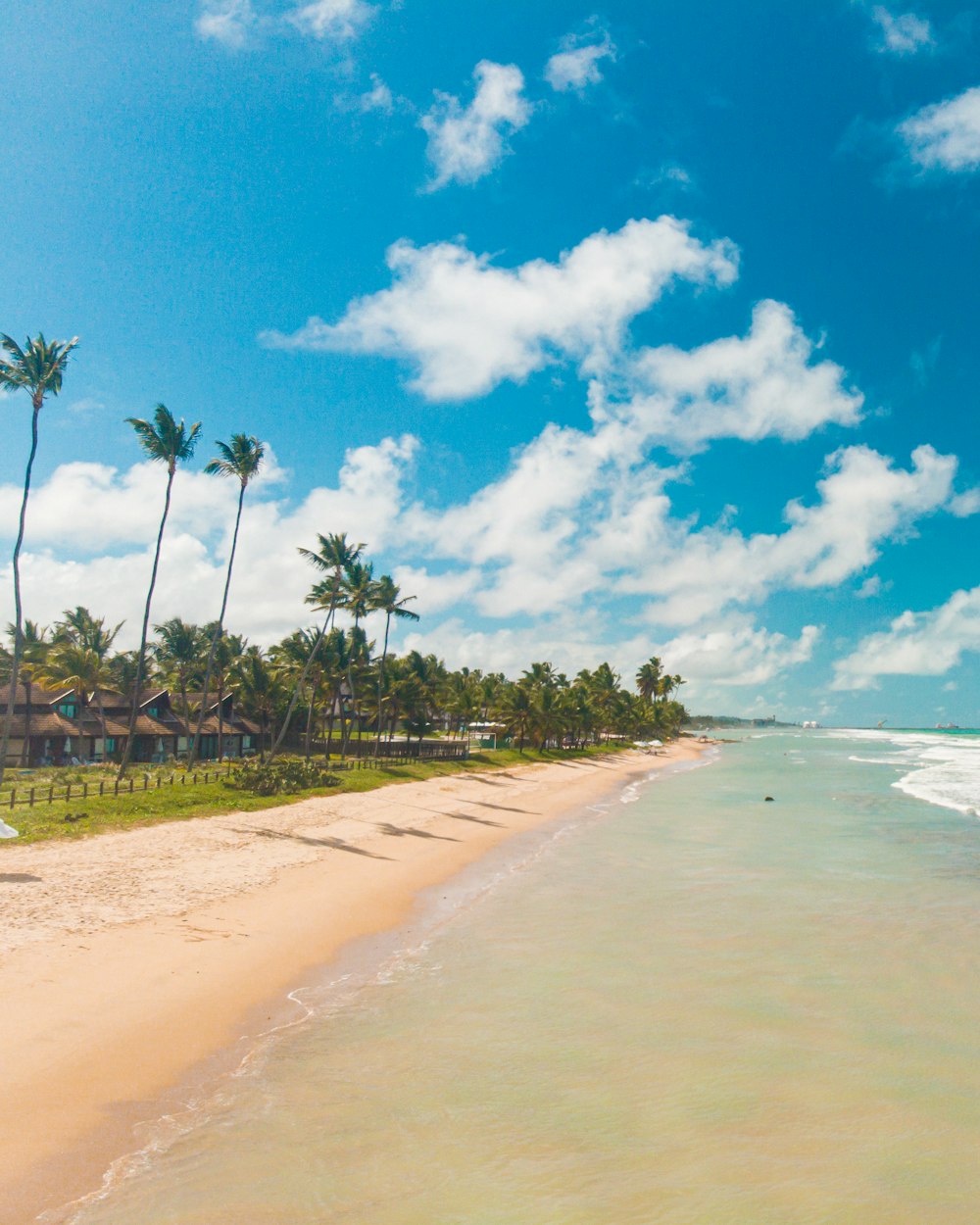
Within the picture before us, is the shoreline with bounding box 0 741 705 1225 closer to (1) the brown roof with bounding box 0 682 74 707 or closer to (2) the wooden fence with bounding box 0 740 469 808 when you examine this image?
(2) the wooden fence with bounding box 0 740 469 808

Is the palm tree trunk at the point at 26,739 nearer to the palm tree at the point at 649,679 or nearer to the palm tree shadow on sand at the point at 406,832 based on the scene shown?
the palm tree shadow on sand at the point at 406,832

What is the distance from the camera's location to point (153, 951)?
40.2 feet

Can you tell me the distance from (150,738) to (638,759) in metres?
57.4

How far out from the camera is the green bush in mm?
32469

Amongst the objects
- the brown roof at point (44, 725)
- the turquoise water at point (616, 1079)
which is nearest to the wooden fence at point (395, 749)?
the brown roof at point (44, 725)

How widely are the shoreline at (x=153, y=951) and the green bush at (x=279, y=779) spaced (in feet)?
17.9

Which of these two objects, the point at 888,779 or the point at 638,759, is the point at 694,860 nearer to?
the point at 888,779

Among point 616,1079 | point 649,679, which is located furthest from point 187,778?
point 649,679

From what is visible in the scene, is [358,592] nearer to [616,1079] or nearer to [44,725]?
[44,725]

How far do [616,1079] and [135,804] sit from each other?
21.4 meters

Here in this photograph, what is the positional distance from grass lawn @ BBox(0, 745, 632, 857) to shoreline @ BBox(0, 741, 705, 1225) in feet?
3.25

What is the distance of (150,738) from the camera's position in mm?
50906

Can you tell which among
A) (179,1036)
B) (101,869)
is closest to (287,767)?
(101,869)

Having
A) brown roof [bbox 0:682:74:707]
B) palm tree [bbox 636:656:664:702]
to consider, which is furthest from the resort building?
palm tree [bbox 636:656:664:702]
